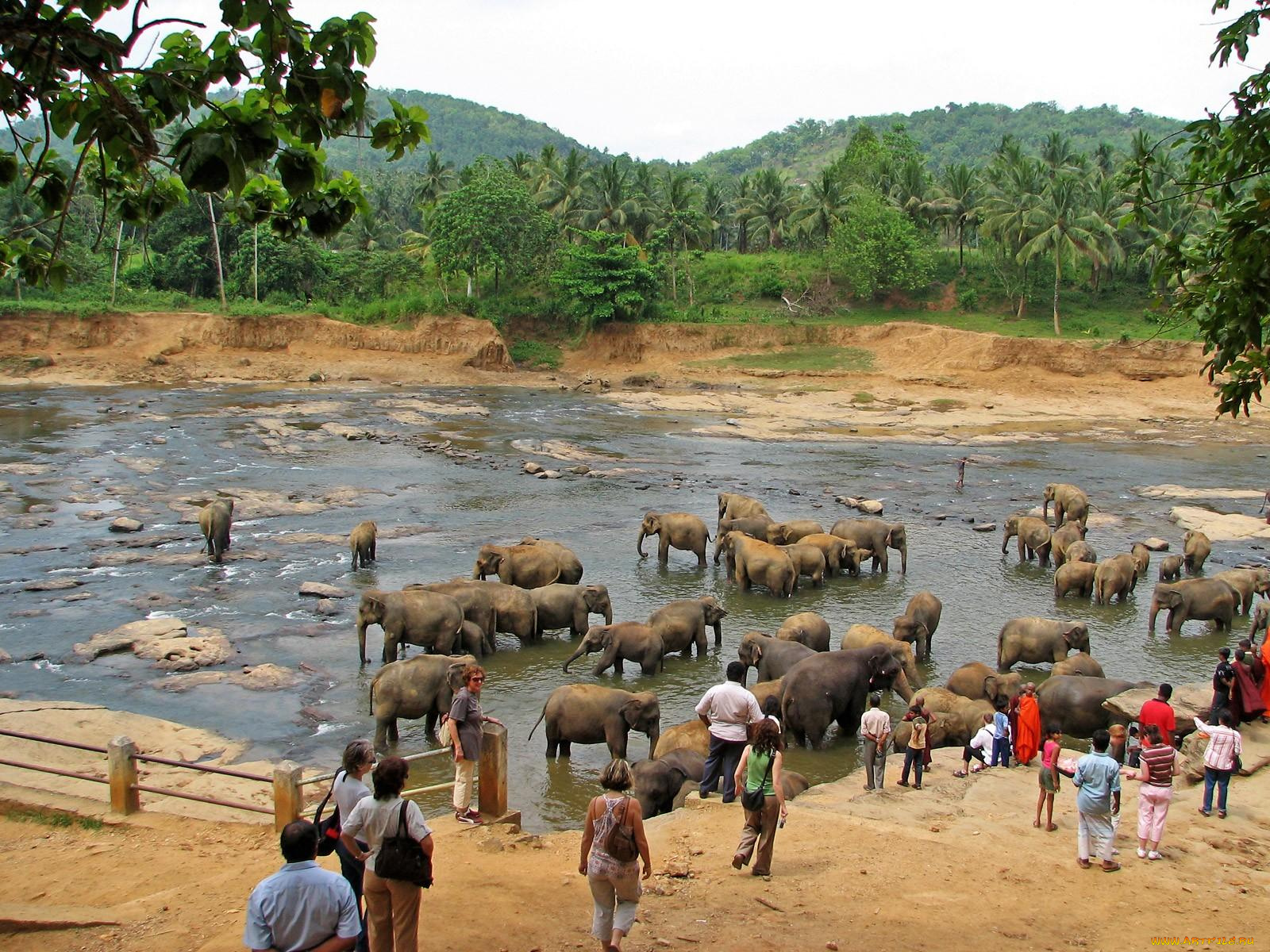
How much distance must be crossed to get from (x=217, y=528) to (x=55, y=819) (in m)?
12.2

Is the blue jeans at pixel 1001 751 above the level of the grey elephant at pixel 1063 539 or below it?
below

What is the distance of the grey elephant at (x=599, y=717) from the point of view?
12352 mm

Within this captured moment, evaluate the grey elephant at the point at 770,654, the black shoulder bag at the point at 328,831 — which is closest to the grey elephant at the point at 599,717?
the grey elephant at the point at 770,654

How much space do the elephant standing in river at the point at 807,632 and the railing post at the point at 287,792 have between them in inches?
307

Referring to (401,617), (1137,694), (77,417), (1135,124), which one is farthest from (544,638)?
(1135,124)

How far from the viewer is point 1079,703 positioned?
13.1 m

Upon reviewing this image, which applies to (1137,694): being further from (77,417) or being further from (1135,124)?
(1135,124)

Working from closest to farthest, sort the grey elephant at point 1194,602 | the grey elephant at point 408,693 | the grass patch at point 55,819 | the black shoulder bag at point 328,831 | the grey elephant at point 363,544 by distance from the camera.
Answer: the black shoulder bag at point 328,831, the grass patch at point 55,819, the grey elephant at point 408,693, the grey elephant at point 1194,602, the grey elephant at point 363,544

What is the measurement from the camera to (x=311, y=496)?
2794cm

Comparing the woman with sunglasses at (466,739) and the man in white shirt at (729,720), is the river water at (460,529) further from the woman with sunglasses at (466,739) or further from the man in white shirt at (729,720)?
the man in white shirt at (729,720)

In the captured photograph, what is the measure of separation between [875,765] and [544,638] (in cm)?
705

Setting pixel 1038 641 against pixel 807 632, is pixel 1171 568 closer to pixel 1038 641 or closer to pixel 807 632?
pixel 1038 641

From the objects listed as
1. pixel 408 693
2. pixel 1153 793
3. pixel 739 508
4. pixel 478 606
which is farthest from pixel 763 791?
pixel 739 508

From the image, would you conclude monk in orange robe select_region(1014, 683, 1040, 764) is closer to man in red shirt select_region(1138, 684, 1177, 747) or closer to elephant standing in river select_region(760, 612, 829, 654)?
man in red shirt select_region(1138, 684, 1177, 747)
